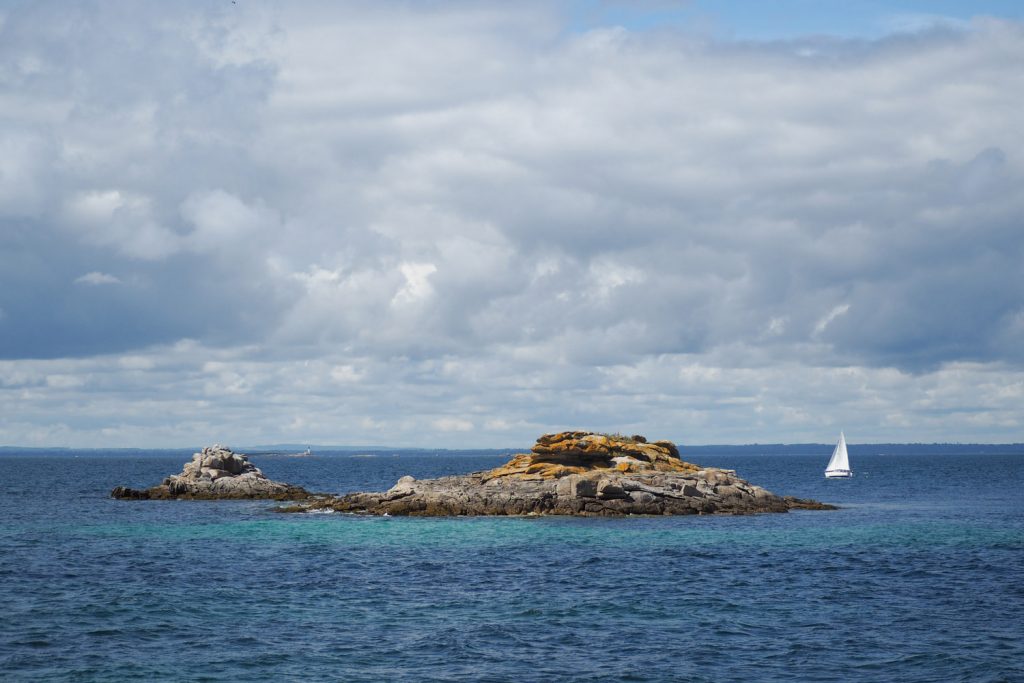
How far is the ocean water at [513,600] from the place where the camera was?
32.8 metres

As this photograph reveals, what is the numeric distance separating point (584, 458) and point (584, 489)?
34.6 ft

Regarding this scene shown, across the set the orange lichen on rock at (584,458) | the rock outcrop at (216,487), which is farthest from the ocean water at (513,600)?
the rock outcrop at (216,487)

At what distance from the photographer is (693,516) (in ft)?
265

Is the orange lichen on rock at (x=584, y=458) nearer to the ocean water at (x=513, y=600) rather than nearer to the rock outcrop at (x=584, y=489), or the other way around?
the rock outcrop at (x=584, y=489)

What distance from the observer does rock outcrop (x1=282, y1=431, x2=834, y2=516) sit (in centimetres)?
8206

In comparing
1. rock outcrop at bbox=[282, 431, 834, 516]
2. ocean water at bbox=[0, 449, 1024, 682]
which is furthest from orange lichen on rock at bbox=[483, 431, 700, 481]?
ocean water at bbox=[0, 449, 1024, 682]

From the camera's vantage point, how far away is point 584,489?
8244cm

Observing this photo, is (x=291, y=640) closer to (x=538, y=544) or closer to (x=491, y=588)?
(x=491, y=588)

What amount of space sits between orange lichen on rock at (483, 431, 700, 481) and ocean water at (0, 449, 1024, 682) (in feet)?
46.5

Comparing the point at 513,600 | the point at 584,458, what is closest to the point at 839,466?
the point at 584,458

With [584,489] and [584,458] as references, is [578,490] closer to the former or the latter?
[584,489]

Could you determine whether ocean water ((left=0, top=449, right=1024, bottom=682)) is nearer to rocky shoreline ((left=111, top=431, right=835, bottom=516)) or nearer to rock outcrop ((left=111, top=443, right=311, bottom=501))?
rocky shoreline ((left=111, top=431, right=835, bottom=516))

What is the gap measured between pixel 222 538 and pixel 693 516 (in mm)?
37125

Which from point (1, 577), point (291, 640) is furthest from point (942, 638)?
point (1, 577)
